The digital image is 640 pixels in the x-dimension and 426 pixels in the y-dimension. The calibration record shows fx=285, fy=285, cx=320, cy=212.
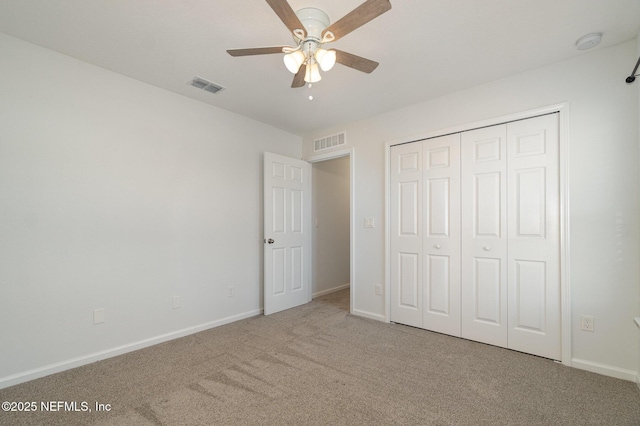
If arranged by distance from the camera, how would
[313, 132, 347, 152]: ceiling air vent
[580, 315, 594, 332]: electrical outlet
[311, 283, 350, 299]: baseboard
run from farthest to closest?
[311, 283, 350, 299]: baseboard
[313, 132, 347, 152]: ceiling air vent
[580, 315, 594, 332]: electrical outlet

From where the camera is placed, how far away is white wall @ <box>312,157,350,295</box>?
465cm

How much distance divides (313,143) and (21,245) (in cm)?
328

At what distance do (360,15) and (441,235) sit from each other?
2.29 meters

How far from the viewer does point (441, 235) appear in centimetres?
304

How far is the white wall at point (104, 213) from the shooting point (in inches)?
83.7

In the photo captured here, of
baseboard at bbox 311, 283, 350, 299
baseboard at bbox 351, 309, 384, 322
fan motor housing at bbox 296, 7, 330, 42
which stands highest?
fan motor housing at bbox 296, 7, 330, 42

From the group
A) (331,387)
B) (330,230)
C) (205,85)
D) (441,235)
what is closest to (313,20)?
(205,85)

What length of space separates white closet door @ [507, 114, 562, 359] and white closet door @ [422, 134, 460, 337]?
471 mm

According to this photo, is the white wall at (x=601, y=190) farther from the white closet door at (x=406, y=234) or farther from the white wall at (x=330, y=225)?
the white wall at (x=330, y=225)

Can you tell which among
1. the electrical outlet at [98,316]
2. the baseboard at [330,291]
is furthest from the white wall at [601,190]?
the electrical outlet at [98,316]

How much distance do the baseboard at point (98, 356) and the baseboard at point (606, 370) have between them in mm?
3335

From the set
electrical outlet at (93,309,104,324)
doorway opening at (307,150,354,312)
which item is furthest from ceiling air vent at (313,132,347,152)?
electrical outlet at (93,309,104,324)

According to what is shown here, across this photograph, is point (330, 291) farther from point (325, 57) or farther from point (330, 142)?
point (325, 57)

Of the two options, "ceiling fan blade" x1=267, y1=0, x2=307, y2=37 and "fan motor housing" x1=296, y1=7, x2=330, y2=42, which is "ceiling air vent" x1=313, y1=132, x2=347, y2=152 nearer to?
"fan motor housing" x1=296, y1=7, x2=330, y2=42
